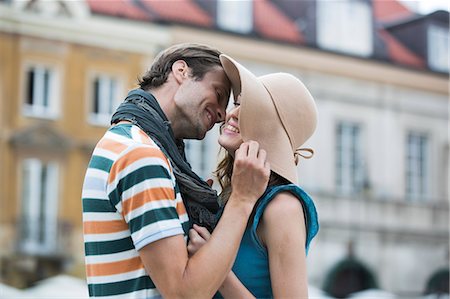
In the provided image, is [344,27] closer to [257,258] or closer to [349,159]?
[349,159]

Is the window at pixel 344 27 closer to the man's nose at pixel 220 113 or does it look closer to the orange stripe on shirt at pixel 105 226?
the man's nose at pixel 220 113

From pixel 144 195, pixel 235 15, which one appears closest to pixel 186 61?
pixel 144 195

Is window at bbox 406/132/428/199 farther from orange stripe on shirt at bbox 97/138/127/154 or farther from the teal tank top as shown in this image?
orange stripe on shirt at bbox 97/138/127/154

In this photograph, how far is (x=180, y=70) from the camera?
7.78 ft

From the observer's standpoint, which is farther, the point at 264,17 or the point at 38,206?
the point at 264,17

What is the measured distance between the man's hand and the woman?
39 millimetres

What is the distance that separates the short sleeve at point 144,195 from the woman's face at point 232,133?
0.31 meters

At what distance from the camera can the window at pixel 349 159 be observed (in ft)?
63.0

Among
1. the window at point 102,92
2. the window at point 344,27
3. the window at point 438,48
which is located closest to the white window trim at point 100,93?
the window at point 102,92

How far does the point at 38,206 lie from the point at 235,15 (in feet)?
18.2

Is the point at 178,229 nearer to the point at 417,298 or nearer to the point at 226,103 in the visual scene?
the point at 226,103

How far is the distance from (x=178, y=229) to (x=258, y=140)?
36 cm

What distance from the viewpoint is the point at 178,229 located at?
2.04m

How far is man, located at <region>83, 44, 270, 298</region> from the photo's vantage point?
6.60 ft
